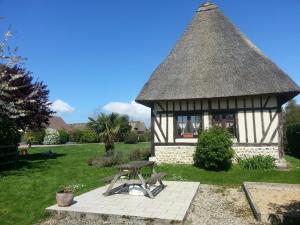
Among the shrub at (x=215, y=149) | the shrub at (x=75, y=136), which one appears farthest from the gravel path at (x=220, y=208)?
the shrub at (x=75, y=136)

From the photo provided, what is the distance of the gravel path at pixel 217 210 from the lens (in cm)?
609

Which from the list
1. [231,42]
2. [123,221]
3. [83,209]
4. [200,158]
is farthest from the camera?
[231,42]

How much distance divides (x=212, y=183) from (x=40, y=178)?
20.4 feet

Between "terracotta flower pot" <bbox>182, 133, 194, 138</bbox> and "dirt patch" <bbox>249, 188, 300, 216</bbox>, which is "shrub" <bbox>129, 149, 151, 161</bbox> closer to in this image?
"terracotta flower pot" <bbox>182, 133, 194, 138</bbox>

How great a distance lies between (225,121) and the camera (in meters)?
14.0

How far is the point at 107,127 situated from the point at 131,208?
32.8ft

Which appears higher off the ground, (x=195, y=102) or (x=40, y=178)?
(x=195, y=102)

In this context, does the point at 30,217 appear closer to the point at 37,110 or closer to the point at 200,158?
the point at 200,158

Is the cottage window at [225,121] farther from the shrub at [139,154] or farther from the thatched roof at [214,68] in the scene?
the shrub at [139,154]

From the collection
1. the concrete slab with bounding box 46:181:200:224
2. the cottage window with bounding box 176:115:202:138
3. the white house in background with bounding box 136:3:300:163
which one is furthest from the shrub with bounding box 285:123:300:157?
the concrete slab with bounding box 46:181:200:224

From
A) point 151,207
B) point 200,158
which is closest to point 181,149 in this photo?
point 200,158

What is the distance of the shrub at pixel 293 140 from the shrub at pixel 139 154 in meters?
9.17

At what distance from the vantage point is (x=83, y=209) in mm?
6504

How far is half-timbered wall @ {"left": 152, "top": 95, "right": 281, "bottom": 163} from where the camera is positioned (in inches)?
520
